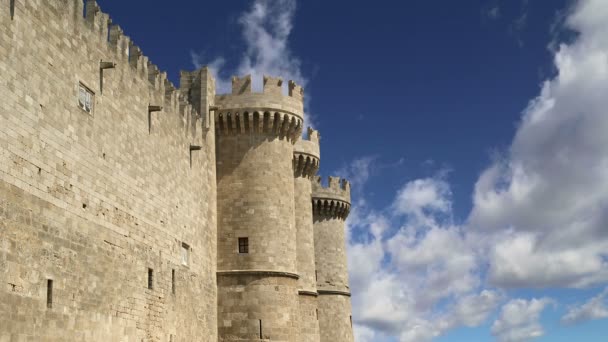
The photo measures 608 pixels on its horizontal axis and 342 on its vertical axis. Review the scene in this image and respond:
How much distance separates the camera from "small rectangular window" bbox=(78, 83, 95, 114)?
49.3 ft

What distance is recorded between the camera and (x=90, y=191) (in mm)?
14906

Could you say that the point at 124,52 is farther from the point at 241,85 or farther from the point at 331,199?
the point at 331,199

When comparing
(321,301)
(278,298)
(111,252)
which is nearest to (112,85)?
(111,252)

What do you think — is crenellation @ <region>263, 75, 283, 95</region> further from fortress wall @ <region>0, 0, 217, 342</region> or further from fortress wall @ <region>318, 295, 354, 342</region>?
fortress wall @ <region>318, 295, 354, 342</region>

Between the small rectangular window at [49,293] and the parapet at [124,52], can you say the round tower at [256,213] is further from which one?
the small rectangular window at [49,293]

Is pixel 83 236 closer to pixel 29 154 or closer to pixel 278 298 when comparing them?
pixel 29 154

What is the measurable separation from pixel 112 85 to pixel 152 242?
13.2 ft

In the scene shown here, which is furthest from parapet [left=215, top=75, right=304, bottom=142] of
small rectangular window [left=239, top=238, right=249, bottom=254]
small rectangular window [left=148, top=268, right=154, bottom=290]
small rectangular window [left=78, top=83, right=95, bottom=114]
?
small rectangular window [left=78, top=83, right=95, bottom=114]

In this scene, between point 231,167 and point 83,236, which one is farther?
point 231,167

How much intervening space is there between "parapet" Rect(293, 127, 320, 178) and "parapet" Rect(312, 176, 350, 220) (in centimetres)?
409

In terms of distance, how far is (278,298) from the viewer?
22.9 metres

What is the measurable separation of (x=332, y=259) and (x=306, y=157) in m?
6.18

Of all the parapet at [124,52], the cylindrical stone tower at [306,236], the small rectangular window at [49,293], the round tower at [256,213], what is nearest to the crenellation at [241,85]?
the round tower at [256,213]

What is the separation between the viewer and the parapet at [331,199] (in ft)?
116
